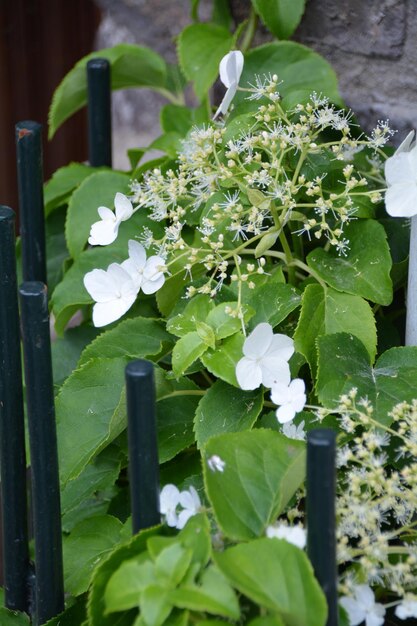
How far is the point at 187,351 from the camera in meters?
1.01

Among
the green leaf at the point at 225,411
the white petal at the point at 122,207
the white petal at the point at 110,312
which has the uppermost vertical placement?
the white petal at the point at 122,207

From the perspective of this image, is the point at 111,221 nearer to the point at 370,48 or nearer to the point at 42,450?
the point at 42,450

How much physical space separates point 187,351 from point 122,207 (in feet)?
0.63

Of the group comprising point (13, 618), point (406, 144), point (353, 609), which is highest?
point (406, 144)

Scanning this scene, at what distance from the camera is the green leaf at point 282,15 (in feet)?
4.40

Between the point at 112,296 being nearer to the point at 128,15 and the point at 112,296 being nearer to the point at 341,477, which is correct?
the point at 341,477

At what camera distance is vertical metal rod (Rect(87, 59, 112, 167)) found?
1.36m

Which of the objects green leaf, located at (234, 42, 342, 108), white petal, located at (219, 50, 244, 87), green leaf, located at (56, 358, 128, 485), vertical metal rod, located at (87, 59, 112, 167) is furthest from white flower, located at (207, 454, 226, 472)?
vertical metal rod, located at (87, 59, 112, 167)

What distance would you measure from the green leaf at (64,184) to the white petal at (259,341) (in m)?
0.55

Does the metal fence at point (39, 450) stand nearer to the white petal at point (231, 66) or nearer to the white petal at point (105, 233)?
the white petal at point (105, 233)

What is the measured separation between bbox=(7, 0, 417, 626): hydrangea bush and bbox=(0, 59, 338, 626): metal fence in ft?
0.11

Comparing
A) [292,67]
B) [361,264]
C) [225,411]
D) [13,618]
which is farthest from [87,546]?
[292,67]

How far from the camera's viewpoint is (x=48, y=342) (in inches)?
35.2

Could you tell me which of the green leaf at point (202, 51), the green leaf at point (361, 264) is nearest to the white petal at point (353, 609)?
the green leaf at point (361, 264)
